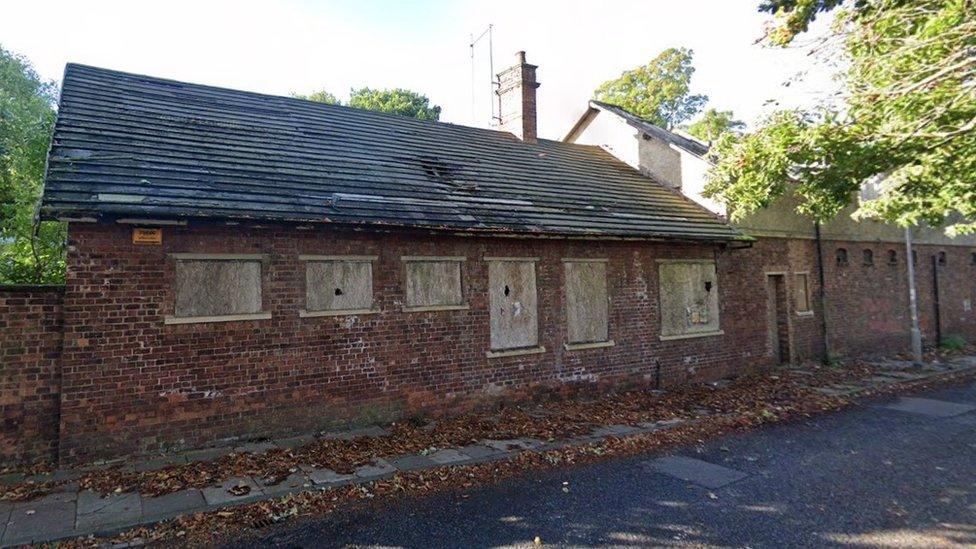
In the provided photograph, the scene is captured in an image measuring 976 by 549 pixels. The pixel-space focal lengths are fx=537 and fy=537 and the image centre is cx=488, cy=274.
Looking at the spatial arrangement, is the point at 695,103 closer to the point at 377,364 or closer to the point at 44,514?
the point at 377,364

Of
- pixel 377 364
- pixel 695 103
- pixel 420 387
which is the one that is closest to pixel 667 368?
pixel 420 387

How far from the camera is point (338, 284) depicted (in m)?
8.16

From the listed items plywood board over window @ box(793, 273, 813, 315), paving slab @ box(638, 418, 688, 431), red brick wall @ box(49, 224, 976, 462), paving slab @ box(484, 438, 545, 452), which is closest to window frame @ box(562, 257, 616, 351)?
red brick wall @ box(49, 224, 976, 462)

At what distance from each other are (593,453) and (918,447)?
456 cm

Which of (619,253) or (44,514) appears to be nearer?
(44,514)

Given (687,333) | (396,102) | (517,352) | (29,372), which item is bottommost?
(517,352)

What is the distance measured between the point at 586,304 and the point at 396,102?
2441 centimetres

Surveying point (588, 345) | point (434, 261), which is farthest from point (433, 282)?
point (588, 345)

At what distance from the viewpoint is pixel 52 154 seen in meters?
7.07

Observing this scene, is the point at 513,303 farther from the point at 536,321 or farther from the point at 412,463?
the point at 412,463

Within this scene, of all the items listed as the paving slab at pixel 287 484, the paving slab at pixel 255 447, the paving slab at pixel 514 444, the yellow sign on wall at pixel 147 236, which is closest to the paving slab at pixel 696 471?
the paving slab at pixel 514 444

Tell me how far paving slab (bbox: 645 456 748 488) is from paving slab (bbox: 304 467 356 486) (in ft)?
12.2

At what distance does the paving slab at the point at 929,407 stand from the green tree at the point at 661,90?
22261mm

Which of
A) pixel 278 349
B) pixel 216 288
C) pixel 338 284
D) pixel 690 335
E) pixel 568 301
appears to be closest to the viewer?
pixel 216 288
